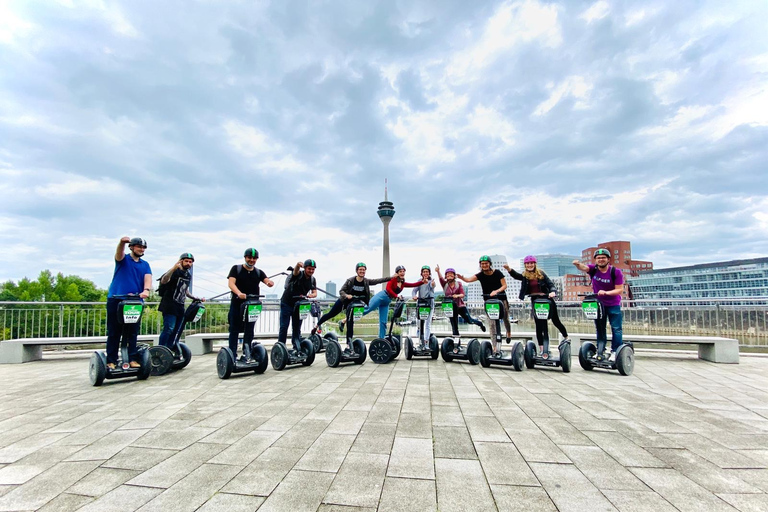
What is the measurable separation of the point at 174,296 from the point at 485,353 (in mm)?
5205

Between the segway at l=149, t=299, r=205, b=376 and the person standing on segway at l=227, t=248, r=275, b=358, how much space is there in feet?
3.18

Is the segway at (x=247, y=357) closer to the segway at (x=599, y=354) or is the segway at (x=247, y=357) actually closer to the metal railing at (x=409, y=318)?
the metal railing at (x=409, y=318)

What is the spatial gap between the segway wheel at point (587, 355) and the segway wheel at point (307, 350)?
4547mm

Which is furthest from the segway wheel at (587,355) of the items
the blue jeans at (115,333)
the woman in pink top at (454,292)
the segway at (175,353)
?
the blue jeans at (115,333)

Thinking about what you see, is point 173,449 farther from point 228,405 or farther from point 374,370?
point 374,370

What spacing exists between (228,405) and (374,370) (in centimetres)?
286

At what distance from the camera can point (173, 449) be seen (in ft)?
9.32

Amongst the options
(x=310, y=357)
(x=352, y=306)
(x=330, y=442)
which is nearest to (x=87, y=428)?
(x=330, y=442)

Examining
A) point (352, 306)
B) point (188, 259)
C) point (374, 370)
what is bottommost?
point (374, 370)

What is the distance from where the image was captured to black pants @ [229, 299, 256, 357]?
19.7 ft

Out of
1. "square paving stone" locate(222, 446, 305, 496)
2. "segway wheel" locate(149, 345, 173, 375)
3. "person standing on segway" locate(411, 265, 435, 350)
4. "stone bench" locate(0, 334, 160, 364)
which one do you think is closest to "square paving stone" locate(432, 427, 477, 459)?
"square paving stone" locate(222, 446, 305, 496)

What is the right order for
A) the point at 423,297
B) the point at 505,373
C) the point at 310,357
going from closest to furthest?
the point at 505,373
the point at 310,357
the point at 423,297

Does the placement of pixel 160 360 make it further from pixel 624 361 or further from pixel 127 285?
pixel 624 361

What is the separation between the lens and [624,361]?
607cm
